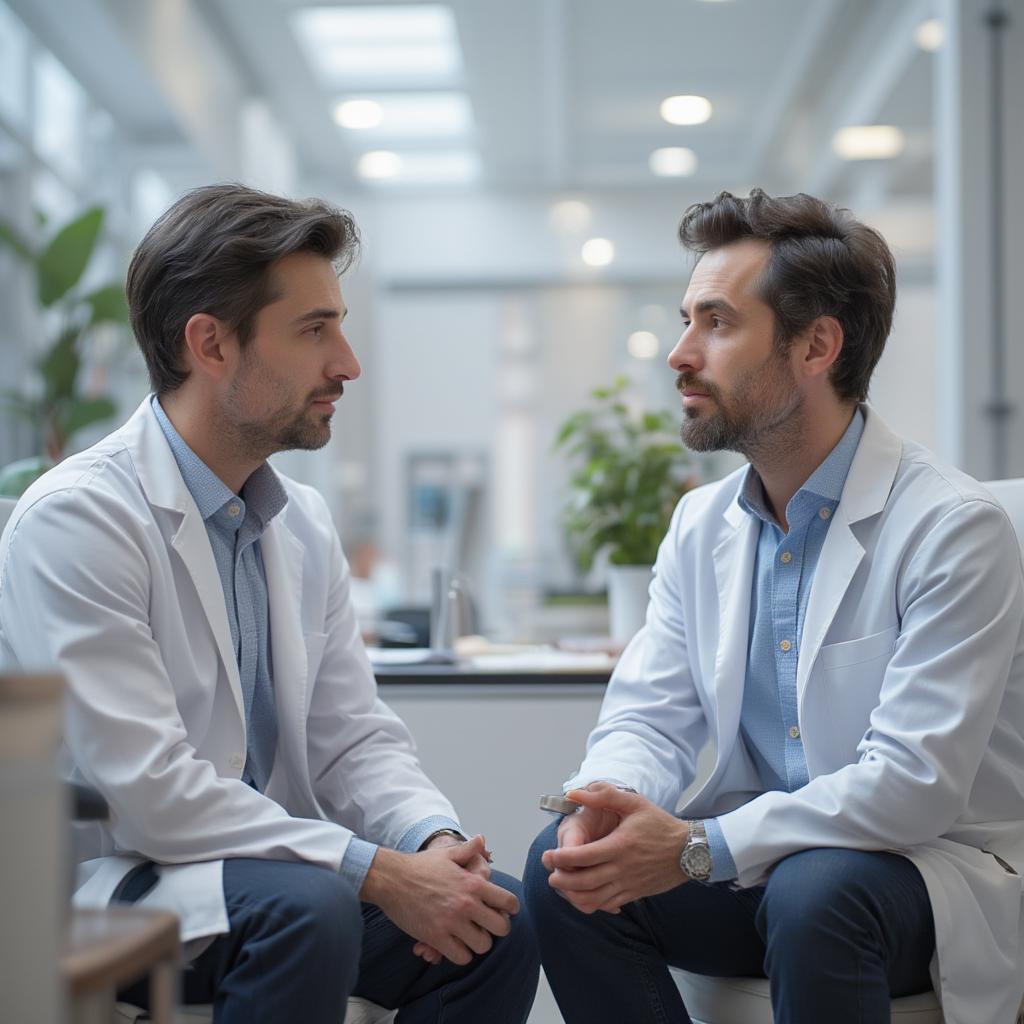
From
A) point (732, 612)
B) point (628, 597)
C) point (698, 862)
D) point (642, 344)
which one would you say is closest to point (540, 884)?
point (698, 862)

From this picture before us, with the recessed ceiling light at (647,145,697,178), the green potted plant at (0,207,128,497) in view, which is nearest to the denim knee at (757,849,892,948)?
the green potted plant at (0,207,128,497)

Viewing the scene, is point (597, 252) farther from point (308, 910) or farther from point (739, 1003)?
point (308, 910)

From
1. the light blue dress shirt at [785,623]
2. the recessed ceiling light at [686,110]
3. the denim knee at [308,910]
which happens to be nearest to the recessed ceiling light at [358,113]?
the recessed ceiling light at [686,110]

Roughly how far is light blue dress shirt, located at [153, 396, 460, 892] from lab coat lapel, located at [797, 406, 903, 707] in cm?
54

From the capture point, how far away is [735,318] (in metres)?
1.92

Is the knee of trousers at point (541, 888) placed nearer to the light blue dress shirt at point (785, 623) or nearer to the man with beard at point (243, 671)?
the man with beard at point (243, 671)

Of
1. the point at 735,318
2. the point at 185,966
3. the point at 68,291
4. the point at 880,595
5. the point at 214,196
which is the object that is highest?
the point at 68,291

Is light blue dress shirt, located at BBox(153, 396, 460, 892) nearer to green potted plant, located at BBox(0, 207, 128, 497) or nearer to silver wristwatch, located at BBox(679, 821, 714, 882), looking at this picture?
silver wristwatch, located at BBox(679, 821, 714, 882)

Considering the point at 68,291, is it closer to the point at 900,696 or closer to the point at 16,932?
the point at 900,696

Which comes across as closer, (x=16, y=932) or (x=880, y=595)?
(x=16, y=932)

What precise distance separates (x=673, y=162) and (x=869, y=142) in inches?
91.5

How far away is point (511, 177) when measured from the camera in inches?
362

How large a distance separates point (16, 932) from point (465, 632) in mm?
1932

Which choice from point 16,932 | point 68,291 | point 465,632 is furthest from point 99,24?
point 16,932
